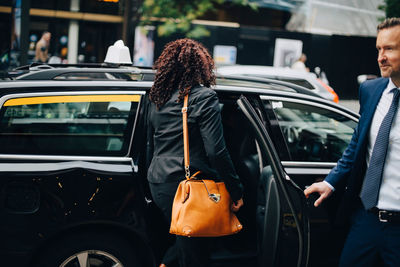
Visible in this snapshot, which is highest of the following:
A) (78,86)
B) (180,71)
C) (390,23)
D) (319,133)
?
(390,23)

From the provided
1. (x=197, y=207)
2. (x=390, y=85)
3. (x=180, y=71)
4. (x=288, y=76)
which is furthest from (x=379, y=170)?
(x=288, y=76)

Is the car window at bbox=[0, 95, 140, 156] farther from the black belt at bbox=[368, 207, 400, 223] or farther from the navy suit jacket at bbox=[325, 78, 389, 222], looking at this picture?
the black belt at bbox=[368, 207, 400, 223]

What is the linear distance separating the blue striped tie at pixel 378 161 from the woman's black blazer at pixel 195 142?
2.40 feet

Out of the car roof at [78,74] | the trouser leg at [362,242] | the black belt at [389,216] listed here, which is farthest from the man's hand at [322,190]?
the car roof at [78,74]

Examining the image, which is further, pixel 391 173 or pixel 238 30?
pixel 238 30

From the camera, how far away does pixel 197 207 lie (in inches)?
110

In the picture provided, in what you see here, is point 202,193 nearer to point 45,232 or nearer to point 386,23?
point 45,232

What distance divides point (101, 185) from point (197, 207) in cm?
60

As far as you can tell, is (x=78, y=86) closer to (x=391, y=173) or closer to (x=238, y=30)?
(x=391, y=173)

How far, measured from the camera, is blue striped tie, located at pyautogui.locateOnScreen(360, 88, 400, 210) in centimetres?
247

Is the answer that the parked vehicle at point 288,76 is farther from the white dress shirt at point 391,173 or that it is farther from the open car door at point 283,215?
the white dress shirt at point 391,173

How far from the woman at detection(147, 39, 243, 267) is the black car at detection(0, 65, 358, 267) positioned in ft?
0.57

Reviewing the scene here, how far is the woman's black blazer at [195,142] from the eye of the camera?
2.80 meters

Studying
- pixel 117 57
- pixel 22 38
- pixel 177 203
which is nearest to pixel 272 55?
pixel 22 38
